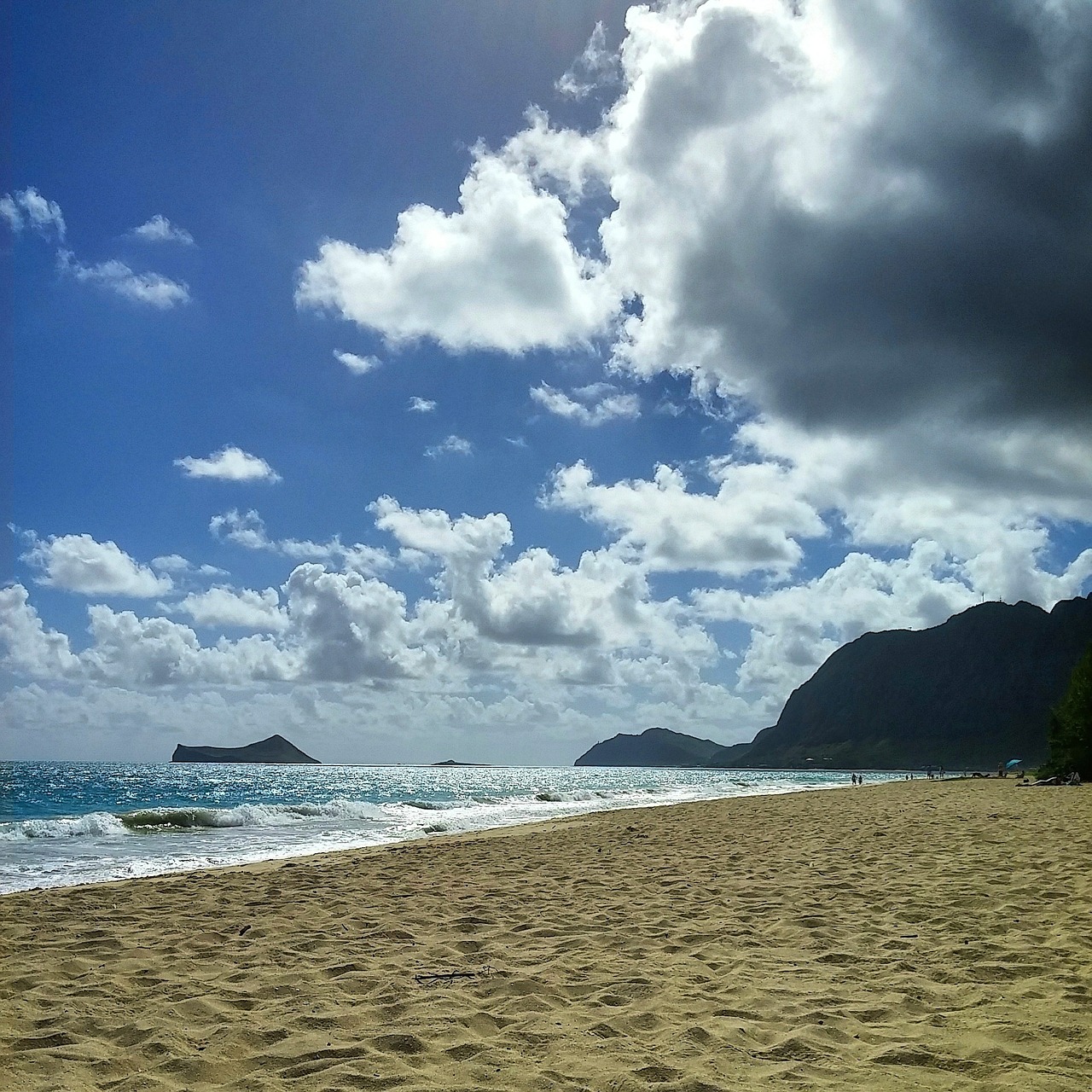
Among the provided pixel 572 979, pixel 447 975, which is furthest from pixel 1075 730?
pixel 447 975

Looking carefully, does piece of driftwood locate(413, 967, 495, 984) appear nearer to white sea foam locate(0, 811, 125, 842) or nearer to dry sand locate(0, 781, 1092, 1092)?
dry sand locate(0, 781, 1092, 1092)

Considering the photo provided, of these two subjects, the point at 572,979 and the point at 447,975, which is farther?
the point at 447,975

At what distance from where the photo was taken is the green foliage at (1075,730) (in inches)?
1362

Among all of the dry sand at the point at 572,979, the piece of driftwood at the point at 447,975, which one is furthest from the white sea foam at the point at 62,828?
the piece of driftwood at the point at 447,975

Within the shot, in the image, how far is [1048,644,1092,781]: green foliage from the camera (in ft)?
113

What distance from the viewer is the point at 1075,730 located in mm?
35344

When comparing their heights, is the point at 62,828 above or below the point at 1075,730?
below

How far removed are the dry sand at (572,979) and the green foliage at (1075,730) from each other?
29.4 meters

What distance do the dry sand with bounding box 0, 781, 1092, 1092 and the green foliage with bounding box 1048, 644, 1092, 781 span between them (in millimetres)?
29389

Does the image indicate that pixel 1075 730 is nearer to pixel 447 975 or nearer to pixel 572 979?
pixel 572 979

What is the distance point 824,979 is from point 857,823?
1308cm

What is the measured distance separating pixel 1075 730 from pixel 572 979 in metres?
38.6

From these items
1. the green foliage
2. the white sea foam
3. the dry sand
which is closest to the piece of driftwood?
the dry sand

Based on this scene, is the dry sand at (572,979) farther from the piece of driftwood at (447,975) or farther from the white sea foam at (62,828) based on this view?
the white sea foam at (62,828)
